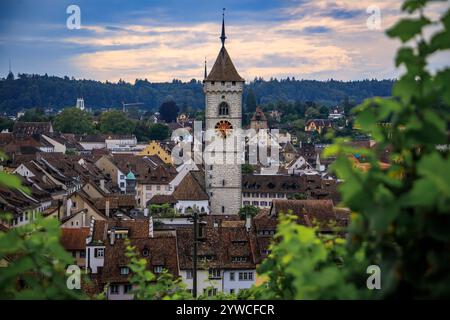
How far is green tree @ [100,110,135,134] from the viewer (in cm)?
14525

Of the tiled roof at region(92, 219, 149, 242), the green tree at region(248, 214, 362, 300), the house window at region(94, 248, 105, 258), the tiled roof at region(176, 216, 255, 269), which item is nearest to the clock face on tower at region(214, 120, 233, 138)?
the tiled roof at region(92, 219, 149, 242)

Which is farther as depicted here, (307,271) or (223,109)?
(223,109)

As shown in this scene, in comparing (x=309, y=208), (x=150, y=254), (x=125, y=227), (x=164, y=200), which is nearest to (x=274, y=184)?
(x=164, y=200)

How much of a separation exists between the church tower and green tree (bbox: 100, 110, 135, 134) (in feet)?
303

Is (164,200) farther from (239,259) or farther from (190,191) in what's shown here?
(239,259)

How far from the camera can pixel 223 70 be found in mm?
53625

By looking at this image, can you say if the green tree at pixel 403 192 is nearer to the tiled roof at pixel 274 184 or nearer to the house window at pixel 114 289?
the house window at pixel 114 289

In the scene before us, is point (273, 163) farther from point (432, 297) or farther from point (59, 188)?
point (432, 297)

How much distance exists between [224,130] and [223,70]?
441cm

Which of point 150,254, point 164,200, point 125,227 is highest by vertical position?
point 125,227

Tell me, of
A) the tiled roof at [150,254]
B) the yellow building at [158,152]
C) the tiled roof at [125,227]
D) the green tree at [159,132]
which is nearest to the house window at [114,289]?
the tiled roof at [150,254]

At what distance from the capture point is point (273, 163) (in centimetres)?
9975

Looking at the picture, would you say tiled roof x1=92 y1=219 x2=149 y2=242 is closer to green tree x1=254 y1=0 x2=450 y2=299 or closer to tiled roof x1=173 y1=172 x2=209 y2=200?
tiled roof x1=173 y1=172 x2=209 y2=200
